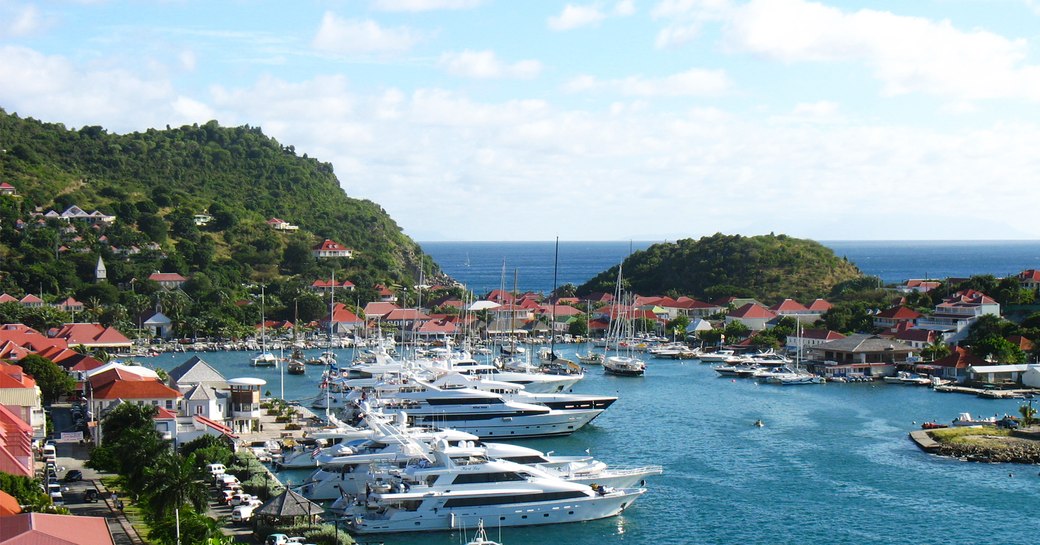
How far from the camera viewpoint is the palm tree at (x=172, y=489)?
2925 centimetres

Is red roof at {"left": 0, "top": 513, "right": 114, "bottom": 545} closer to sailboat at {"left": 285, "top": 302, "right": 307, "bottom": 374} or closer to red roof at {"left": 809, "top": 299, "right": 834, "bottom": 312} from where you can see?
sailboat at {"left": 285, "top": 302, "right": 307, "bottom": 374}

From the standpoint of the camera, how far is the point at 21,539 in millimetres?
21828

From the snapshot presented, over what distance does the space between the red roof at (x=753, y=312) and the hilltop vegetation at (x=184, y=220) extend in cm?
3767

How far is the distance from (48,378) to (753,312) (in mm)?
61934

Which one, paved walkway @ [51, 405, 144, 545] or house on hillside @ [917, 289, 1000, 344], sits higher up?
house on hillside @ [917, 289, 1000, 344]

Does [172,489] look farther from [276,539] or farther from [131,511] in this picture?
[131,511]

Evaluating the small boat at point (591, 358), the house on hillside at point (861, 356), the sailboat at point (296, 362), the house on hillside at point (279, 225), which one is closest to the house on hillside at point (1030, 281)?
the house on hillside at point (861, 356)

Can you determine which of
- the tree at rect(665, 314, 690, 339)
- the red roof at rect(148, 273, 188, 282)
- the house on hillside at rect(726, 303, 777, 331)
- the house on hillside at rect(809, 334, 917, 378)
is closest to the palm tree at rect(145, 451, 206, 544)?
the house on hillside at rect(809, 334, 917, 378)

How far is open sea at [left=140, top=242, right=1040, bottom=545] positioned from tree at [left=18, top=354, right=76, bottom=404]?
12.7 metres

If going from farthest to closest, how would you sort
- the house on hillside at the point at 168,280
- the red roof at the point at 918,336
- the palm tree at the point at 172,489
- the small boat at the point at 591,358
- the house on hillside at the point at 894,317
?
the house on hillside at the point at 168,280 → the house on hillside at the point at 894,317 → the small boat at the point at 591,358 → the red roof at the point at 918,336 → the palm tree at the point at 172,489

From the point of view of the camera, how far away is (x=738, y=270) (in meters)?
120

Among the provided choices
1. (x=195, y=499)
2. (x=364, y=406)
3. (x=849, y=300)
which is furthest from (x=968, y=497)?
(x=849, y=300)

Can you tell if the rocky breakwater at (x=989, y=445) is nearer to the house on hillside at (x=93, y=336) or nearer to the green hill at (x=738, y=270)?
the house on hillside at (x=93, y=336)

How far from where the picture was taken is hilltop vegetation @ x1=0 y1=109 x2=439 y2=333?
10062 cm
